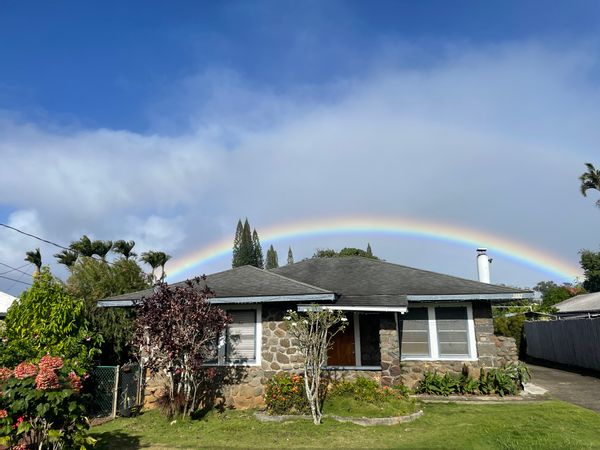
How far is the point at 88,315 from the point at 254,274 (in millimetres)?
5429

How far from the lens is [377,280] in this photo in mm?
15797

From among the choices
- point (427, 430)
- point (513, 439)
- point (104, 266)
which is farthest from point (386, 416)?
point (104, 266)

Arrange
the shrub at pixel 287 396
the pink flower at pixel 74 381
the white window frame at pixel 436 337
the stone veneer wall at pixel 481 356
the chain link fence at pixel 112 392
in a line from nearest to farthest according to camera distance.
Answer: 1. the pink flower at pixel 74 381
2. the shrub at pixel 287 396
3. the chain link fence at pixel 112 392
4. the stone veneer wall at pixel 481 356
5. the white window frame at pixel 436 337

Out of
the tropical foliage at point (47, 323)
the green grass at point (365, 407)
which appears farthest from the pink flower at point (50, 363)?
the green grass at point (365, 407)

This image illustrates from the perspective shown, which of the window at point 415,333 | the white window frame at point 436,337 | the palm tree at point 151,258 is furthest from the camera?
the palm tree at point 151,258

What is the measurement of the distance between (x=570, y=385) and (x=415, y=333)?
5.85 metres

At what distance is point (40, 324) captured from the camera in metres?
9.70

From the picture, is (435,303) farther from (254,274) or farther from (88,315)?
(88,315)

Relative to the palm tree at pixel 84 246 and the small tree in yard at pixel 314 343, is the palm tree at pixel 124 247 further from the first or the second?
the small tree in yard at pixel 314 343

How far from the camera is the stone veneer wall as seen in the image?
13367 mm

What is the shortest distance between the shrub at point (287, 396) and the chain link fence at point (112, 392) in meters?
3.88

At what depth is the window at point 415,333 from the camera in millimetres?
13977

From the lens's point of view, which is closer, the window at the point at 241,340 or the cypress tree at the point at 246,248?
the window at the point at 241,340

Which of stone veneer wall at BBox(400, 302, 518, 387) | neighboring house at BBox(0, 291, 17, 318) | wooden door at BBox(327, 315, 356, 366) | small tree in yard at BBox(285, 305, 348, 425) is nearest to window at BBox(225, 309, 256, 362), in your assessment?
small tree in yard at BBox(285, 305, 348, 425)
